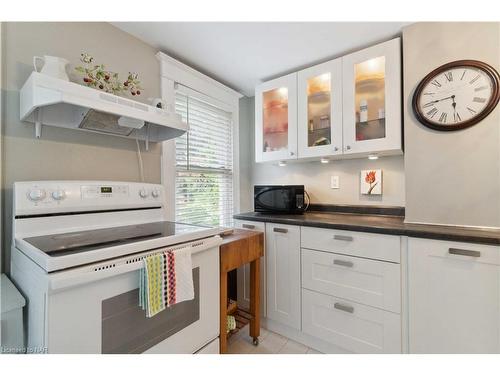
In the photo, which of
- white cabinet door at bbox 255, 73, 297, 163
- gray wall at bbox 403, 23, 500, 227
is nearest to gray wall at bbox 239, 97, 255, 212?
white cabinet door at bbox 255, 73, 297, 163

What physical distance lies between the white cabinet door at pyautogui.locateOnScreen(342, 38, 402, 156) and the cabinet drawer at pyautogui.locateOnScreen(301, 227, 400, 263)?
63cm

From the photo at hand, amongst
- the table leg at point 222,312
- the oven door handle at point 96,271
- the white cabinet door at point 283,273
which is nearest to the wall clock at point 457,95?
the white cabinet door at point 283,273

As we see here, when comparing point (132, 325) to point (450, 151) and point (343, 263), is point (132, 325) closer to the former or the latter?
point (343, 263)

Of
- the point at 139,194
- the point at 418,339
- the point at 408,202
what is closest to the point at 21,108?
the point at 139,194

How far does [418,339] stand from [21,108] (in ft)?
7.83

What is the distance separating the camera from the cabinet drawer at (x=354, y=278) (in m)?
1.37

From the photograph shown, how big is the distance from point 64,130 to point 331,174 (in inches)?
78.5

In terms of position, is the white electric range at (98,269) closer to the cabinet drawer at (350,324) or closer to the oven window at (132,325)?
the oven window at (132,325)

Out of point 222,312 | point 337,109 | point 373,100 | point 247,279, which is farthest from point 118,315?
point 373,100

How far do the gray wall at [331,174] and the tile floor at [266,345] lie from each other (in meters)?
1.19

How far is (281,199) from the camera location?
2.06 m

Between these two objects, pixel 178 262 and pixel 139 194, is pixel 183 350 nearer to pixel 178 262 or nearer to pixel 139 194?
pixel 178 262

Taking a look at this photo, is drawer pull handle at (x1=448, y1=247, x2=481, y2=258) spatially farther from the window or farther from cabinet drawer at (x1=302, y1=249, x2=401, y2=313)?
the window

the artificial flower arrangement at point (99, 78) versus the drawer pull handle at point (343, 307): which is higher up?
the artificial flower arrangement at point (99, 78)
